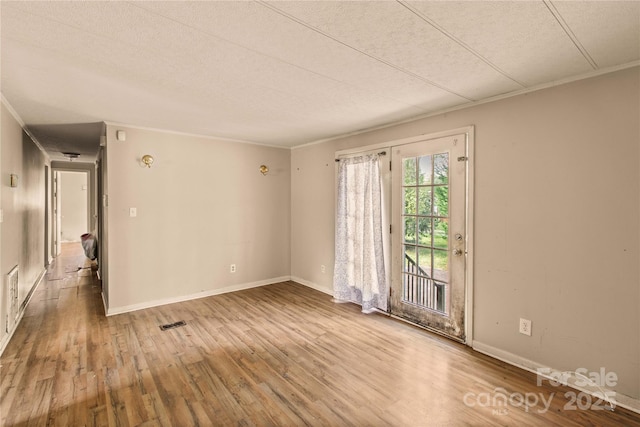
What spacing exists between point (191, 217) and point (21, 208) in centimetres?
188

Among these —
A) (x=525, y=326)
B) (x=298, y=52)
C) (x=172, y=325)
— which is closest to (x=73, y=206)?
(x=172, y=325)

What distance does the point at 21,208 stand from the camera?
3660 mm

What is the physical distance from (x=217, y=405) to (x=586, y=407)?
2.45m

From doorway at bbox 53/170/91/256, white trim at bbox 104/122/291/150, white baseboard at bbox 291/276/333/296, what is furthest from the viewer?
doorway at bbox 53/170/91/256

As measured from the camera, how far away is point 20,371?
243cm

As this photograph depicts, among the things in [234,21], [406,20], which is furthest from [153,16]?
[406,20]

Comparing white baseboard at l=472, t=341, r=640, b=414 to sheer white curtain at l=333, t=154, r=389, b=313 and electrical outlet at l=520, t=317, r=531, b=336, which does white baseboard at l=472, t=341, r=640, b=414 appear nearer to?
electrical outlet at l=520, t=317, r=531, b=336

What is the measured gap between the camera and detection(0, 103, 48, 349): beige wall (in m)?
2.88

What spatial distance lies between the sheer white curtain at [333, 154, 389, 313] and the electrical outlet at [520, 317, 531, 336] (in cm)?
144

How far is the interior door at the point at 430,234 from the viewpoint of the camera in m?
2.96

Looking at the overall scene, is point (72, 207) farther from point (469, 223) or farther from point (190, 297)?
point (469, 223)

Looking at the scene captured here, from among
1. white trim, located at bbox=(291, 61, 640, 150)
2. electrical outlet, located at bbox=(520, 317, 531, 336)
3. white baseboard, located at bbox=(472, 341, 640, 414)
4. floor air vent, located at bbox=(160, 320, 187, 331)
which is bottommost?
floor air vent, located at bbox=(160, 320, 187, 331)

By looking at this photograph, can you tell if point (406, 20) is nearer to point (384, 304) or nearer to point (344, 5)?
point (344, 5)

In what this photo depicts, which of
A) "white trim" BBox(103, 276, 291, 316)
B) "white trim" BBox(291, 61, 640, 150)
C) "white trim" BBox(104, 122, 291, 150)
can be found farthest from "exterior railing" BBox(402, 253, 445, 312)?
"white trim" BBox(104, 122, 291, 150)
